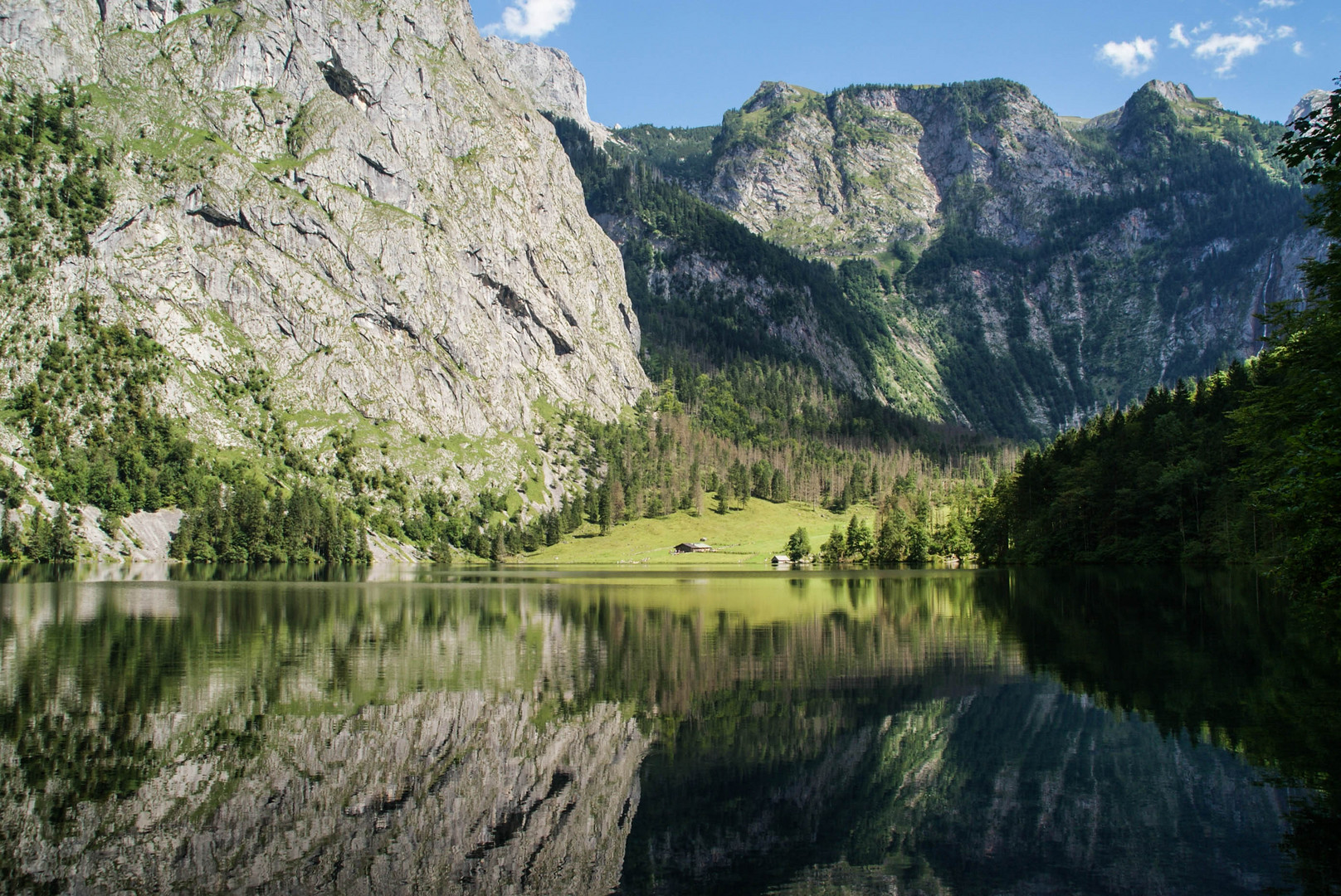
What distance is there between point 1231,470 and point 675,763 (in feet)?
125

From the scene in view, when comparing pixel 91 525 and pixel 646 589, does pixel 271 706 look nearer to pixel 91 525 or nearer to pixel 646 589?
pixel 646 589

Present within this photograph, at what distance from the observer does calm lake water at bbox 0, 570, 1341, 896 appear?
657 inches

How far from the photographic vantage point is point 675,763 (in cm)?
2398

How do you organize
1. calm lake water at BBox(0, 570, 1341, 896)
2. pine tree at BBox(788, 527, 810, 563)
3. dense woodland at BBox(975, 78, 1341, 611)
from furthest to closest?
pine tree at BBox(788, 527, 810, 563)
dense woodland at BBox(975, 78, 1341, 611)
calm lake water at BBox(0, 570, 1341, 896)

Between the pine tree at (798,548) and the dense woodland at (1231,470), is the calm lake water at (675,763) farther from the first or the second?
the pine tree at (798,548)

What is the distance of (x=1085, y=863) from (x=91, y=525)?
20402cm

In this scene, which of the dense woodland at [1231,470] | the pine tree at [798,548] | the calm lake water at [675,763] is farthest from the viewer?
the pine tree at [798,548]

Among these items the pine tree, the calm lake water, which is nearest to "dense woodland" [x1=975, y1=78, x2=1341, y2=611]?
the calm lake water

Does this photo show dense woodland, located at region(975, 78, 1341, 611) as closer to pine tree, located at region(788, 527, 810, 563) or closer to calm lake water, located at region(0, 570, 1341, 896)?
calm lake water, located at region(0, 570, 1341, 896)

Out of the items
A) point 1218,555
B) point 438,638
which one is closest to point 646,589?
point 438,638

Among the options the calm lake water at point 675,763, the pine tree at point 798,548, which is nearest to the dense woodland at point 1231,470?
the calm lake water at point 675,763

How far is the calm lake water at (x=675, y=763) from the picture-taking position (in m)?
16.7

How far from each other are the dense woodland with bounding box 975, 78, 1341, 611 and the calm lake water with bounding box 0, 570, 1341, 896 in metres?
6.77

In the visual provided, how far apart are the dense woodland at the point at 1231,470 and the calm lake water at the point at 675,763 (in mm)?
6769
